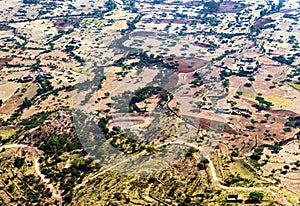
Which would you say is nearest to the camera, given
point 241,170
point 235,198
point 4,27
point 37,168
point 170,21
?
point 235,198

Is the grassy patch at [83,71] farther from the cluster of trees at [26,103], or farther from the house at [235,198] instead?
the house at [235,198]

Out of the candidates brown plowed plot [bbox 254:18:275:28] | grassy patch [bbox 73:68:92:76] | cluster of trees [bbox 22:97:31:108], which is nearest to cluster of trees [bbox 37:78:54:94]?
cluster of trees [bbox 22:97:31:108]

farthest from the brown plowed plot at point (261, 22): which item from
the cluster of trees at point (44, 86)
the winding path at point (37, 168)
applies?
the winding path at point (37, 168)

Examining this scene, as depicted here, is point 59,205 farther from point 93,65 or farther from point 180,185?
point 93,65

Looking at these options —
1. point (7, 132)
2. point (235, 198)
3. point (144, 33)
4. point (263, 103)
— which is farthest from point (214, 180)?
point (144, 33)

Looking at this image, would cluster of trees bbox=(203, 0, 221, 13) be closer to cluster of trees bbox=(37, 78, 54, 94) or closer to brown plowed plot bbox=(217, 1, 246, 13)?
brown plowed plot bbox=(217, 1, 246, 13)

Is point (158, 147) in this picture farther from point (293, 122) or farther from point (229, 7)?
point (229, 7)
